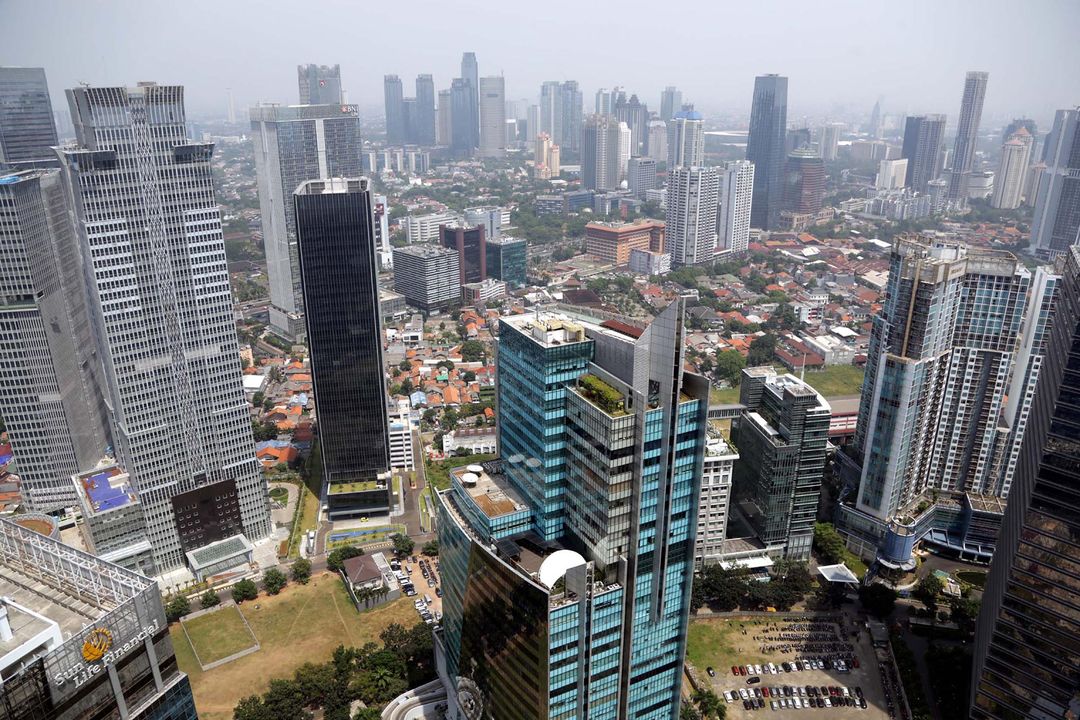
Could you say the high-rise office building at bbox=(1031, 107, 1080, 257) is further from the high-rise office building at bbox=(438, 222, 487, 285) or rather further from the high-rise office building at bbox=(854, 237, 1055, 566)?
the high-rise office building at bbox=(438, 222, 487, 285)

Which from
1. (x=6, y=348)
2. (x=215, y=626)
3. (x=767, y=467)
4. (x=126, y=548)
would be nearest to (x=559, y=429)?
(x=767, y=467)

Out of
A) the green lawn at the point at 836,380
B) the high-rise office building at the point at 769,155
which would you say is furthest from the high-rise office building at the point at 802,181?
the green lawn at the point at 836,380

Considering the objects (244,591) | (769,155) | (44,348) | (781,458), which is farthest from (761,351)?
(769,155)

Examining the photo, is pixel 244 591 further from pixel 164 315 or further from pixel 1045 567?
pixel 1045 567

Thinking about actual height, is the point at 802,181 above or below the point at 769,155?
below

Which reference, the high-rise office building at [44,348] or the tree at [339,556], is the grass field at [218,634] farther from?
the high-rise office building at [44,348]
